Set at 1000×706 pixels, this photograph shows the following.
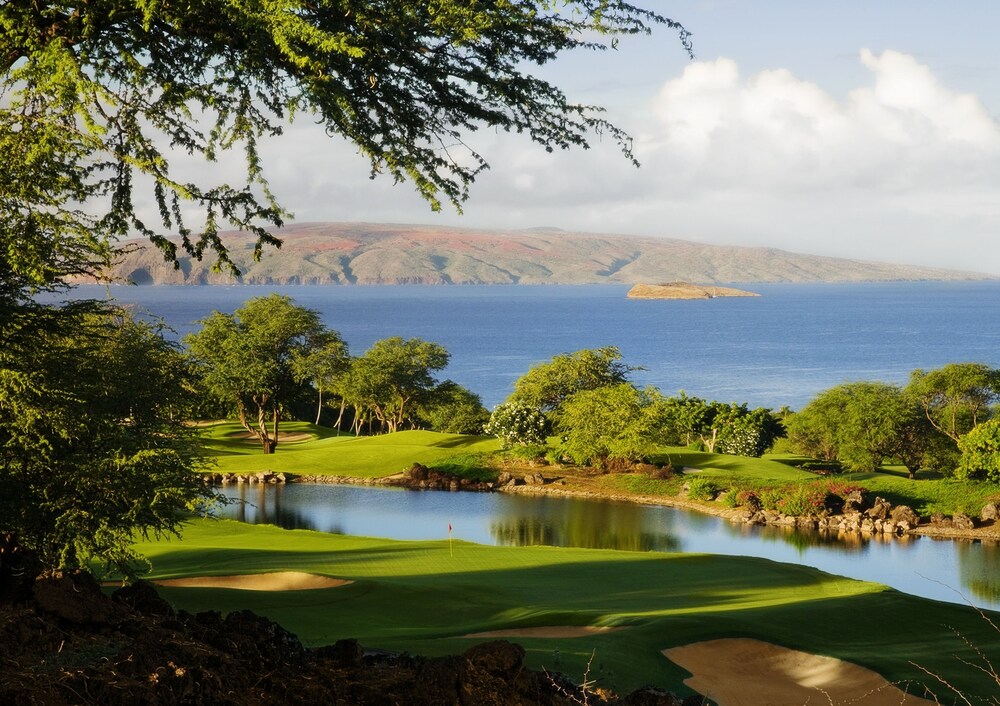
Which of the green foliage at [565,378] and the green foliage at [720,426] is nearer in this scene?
the green foliage at [720,426]

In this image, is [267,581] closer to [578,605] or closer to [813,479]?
[578,605]

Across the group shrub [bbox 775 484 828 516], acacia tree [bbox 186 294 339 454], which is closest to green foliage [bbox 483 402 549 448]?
acacia tree [bbox 186 294 339 454]

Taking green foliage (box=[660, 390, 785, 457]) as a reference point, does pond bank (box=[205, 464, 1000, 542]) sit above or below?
below

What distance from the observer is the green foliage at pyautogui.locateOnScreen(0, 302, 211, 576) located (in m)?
15.3

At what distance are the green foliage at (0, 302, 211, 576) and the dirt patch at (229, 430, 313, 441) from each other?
54.3 meters

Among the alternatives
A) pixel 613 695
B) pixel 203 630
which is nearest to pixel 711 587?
pixel 613 695

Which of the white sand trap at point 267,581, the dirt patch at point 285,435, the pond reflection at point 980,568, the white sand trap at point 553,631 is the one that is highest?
the white sand trap at point 553,631

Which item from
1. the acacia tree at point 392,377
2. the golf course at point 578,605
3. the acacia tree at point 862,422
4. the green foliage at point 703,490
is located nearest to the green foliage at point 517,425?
the green foliage at point 703,490

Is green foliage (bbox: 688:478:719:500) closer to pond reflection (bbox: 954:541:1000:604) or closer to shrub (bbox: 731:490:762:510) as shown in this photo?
shrub (bbox: 731:490:762:510)

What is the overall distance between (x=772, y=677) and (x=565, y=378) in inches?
1990

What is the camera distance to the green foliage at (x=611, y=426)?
53.8 m

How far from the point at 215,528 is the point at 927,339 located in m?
188

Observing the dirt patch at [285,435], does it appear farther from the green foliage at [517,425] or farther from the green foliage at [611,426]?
the green foliage at [611,426]

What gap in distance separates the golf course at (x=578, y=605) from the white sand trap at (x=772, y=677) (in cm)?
23
